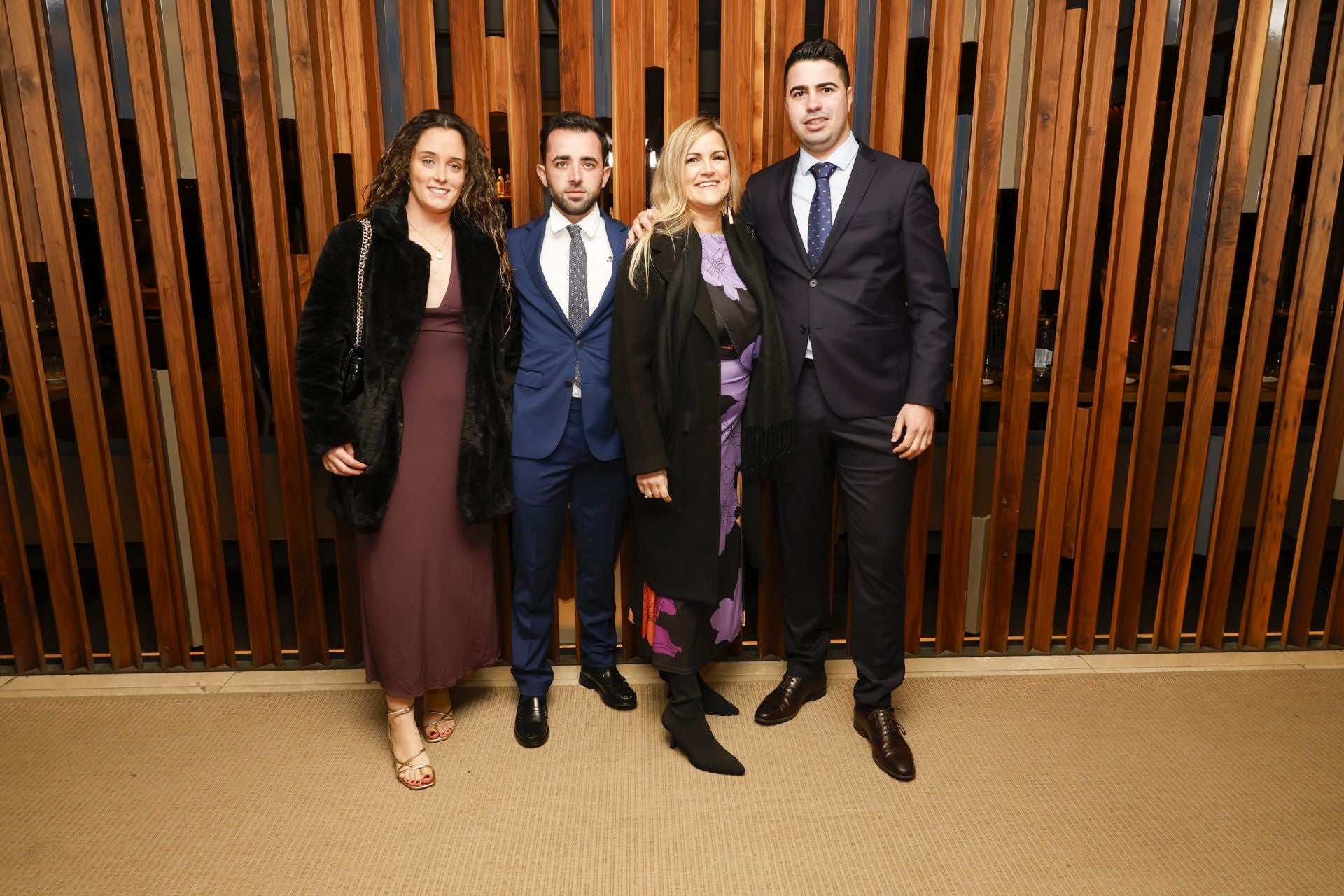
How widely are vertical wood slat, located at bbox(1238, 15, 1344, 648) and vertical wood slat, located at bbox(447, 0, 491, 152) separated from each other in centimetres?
225

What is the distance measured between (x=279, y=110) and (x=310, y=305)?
0.77 m

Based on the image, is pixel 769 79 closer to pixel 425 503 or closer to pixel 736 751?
pixel 425 503

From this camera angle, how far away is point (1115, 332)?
8.91 feet

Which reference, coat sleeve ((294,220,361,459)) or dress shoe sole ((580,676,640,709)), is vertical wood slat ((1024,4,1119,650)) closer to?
dress shoe sole ((580,676,640,709))

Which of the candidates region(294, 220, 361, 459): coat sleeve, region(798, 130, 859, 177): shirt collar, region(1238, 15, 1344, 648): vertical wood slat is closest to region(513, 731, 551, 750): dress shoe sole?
region(294, 220, 361, 459): coat sleeve

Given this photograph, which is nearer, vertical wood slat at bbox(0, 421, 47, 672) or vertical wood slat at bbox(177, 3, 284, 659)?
vertical wood slat at bbox(177, 3, 284, 659)

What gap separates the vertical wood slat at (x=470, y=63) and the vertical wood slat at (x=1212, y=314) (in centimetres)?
196

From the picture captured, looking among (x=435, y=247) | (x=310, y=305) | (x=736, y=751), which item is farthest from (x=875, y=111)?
(x=736, y=751)

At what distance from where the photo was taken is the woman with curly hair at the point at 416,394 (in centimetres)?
215

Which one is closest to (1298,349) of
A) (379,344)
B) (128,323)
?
(379,344)

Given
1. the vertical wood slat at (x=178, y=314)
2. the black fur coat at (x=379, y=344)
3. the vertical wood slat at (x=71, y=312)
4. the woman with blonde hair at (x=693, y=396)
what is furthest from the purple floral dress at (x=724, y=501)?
the vertical wood slat at (x=71, y=312)

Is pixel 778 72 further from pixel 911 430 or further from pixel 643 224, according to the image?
pixel 911 430

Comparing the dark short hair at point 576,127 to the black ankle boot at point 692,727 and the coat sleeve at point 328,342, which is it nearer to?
the coat sleeve at point 328,342

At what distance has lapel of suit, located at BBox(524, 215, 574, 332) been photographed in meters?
2.33
